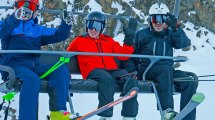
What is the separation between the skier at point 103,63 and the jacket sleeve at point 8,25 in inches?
38.1

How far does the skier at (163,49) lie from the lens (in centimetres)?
Answer: 535

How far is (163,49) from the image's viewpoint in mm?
5789

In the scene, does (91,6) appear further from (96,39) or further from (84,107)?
(96,39)

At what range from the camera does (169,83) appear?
5.32 metres

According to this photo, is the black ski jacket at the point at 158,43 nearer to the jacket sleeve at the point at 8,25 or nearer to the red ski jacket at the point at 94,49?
the red ski jacket at the point at 94,49

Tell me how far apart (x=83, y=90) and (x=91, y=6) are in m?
10.7

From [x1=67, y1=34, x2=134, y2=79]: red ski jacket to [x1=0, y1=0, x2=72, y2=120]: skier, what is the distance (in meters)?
0.45

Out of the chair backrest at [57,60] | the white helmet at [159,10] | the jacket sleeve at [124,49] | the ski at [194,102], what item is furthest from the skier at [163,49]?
the chair backrest at [57,60]

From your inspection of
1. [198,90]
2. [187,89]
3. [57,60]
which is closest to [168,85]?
[187,89]

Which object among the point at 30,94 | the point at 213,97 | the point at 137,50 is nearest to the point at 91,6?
the point at 213,97

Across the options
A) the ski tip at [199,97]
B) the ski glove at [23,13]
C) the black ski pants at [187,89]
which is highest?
the ski glove at [23,13]

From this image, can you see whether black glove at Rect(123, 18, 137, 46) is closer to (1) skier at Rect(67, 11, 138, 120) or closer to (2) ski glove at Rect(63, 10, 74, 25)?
(1) skier at Rect(67, 11, 138, 120)

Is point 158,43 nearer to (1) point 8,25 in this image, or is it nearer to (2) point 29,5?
(2) point 29,5

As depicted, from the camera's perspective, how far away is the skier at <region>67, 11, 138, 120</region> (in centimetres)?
501
